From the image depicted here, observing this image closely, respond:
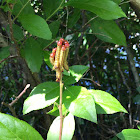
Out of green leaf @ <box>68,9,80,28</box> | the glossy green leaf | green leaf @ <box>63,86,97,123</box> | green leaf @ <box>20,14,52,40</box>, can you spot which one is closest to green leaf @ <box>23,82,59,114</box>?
green leaf @ <box>63,86,97,123</box>

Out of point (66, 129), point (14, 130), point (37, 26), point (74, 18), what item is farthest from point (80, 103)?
point (74, 18)

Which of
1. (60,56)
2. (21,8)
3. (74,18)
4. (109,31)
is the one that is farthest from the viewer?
(74,18)

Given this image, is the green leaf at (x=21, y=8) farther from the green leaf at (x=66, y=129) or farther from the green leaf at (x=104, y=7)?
the green leaf at (x=66, y=129)

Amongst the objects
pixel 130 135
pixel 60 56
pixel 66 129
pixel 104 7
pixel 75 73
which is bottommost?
pixel 130 135

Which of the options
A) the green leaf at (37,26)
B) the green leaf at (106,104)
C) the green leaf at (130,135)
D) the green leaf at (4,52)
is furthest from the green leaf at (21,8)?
the green leaf at (130,135)

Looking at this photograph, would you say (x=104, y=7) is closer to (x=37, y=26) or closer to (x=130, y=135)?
(x=37, y=26)

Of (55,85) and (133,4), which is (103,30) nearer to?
(133,4)
